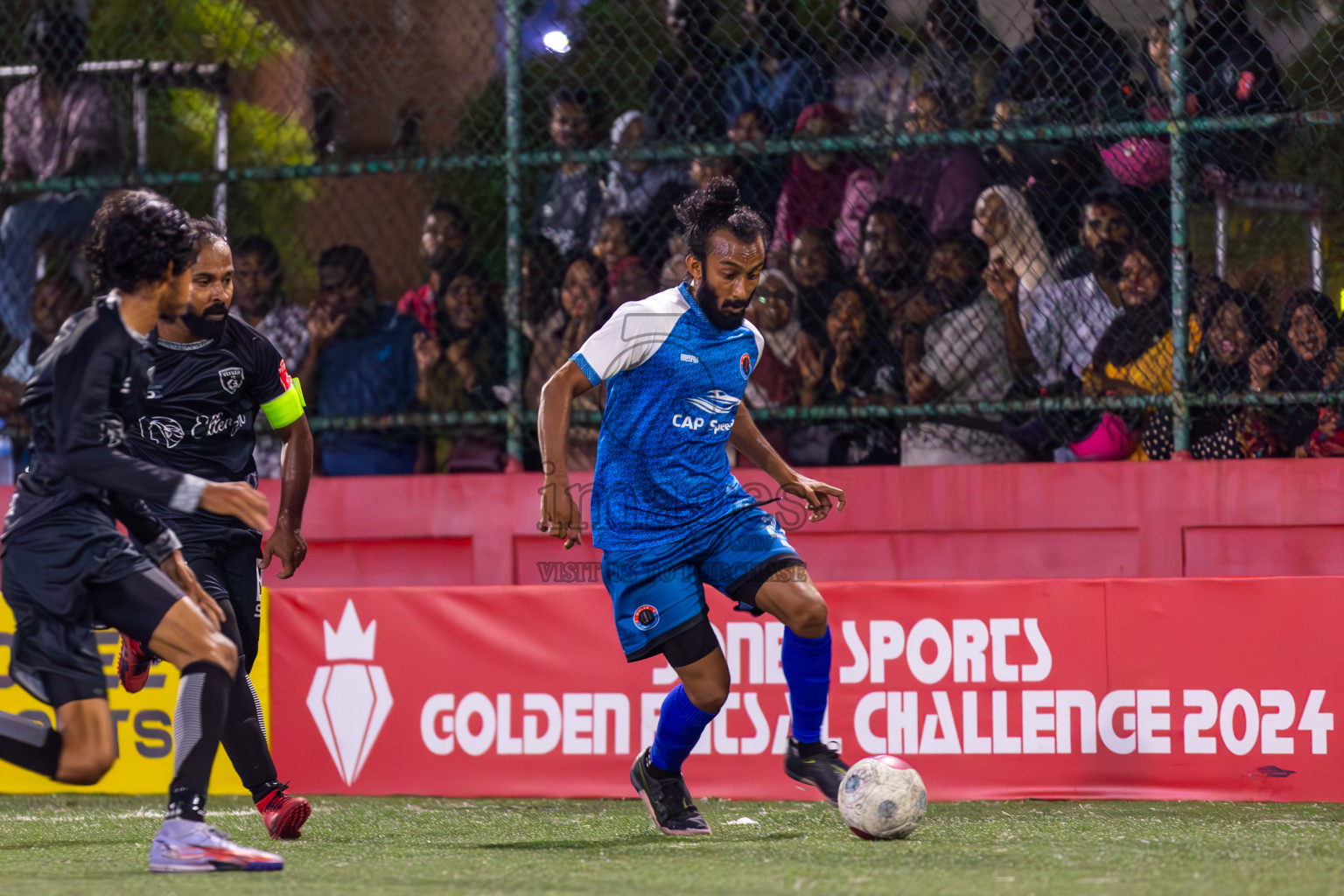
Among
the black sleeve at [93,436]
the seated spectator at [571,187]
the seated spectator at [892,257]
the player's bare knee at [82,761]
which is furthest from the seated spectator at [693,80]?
the player's bare knee at [82,761]

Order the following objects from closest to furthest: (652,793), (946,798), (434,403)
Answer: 1. (652,793)
2. (946,798)
3. (434,403)

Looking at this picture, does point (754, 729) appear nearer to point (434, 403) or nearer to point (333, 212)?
point (434, 403)

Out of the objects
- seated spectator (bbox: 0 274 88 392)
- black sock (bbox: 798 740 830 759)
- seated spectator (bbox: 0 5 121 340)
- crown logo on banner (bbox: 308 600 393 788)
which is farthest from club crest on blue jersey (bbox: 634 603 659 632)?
seated spectator (bbox: 0 5 121 340)

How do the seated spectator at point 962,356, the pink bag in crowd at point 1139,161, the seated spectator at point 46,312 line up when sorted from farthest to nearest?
the seated spectator at point 46,312
the seated spectator at point 962,356
the pink bag in crowd at point 1139,161

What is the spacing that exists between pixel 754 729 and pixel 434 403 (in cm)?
243

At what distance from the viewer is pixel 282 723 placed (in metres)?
7.42

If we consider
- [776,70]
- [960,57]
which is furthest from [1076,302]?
[776,70]

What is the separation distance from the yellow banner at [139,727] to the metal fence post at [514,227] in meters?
1.46

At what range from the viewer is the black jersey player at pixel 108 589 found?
439 cm

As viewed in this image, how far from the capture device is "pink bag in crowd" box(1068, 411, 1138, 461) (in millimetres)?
7457

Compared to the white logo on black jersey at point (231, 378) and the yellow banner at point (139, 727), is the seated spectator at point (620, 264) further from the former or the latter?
the white logo on black jersey at point (231, 378)

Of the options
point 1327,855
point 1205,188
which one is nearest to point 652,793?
point 1327,855

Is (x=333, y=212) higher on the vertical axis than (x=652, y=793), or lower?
higher

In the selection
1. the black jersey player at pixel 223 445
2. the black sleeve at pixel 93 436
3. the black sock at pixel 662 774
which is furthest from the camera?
the black sock at pixel 662 774
